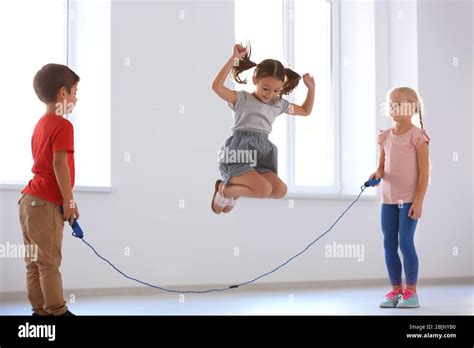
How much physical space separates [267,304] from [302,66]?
2718 millimetres

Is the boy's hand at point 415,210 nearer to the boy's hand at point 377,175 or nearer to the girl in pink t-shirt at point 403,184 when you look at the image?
the girl in pink t-shirt at point 403,184

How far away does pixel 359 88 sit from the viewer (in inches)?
275

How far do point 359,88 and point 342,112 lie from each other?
27cm

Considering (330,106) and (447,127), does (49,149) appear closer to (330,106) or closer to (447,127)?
(330,106)

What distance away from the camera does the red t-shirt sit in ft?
11.3

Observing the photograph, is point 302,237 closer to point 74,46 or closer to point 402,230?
point 402,230

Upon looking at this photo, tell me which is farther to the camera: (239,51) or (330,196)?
(330,196)

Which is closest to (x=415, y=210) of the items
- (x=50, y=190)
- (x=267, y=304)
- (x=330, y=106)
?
(x=267, y=304)

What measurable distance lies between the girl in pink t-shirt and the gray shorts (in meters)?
1.09

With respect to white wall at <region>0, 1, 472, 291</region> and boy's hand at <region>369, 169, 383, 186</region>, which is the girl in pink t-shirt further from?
white wall at <region>0, 1, 472, 291</region>

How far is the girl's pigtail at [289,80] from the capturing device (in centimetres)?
372

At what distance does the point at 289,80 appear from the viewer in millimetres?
3730

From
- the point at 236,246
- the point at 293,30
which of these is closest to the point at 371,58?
the point at 293,30

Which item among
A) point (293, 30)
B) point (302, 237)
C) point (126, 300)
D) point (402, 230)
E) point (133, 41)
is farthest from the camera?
point (293, 30)
